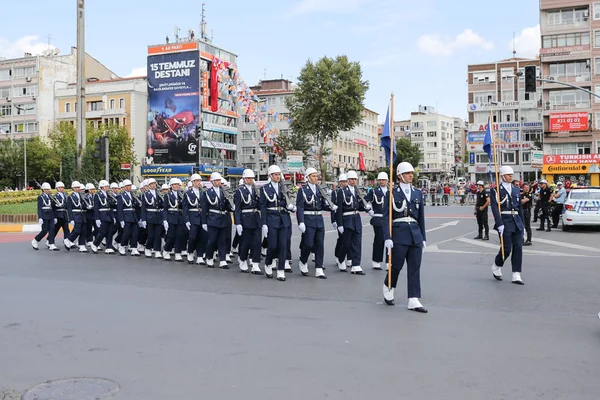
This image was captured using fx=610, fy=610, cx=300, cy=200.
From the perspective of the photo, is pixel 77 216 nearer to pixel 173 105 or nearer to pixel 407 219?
pixel 407 219

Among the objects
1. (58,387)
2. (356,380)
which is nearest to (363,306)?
(356,380)

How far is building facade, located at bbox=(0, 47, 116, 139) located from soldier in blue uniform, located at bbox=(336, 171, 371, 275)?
7224cm

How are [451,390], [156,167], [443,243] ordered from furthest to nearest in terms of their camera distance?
[156,167] < [443,243] < [451,390]

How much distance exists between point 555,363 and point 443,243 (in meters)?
11.9

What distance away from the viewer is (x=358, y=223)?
38.9 feet

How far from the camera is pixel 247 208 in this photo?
11.9 m

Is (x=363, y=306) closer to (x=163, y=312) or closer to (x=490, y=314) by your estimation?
(x=490, y=314)

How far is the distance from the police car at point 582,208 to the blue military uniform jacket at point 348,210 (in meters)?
12.2

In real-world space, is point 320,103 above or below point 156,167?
above

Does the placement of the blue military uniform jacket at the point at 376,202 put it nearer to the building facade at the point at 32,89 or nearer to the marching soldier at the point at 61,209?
the marching soldier at the point at 61,209

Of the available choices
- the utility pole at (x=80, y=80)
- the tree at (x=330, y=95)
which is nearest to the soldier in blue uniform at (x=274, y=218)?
the utility pole at (x=80, y=80)

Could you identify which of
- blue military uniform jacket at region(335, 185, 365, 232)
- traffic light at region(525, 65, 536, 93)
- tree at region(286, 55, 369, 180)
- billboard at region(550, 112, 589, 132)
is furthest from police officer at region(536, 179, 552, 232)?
billboard at region(550, 112, 589, 132)

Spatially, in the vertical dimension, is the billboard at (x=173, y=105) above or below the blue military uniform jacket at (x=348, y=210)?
above

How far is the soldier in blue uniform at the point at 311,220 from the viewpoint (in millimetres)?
11172
